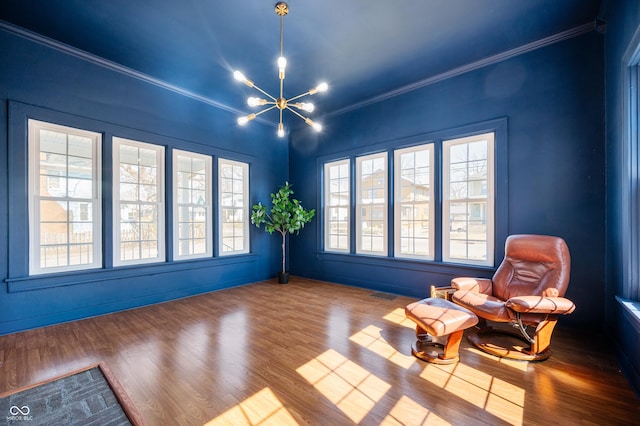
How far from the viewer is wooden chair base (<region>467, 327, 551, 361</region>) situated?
7.80ft

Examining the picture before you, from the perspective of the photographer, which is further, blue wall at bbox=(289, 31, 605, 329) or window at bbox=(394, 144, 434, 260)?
window at bbox=(394, 144, 434, 260)

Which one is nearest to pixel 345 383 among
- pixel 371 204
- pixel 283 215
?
pixel 371 204

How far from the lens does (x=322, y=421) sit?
1.68 meters

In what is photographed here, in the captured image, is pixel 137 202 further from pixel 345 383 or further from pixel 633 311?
pixel 633 311

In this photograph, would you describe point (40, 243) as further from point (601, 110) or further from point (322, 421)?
point (601, 110)

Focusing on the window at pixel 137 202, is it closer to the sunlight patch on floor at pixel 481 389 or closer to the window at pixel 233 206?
the window at pixel 233 206

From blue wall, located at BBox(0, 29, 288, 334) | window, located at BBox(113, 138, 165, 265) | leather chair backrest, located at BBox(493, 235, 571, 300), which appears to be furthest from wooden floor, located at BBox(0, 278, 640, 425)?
window, located at BBox(113, 138, 165, 265)

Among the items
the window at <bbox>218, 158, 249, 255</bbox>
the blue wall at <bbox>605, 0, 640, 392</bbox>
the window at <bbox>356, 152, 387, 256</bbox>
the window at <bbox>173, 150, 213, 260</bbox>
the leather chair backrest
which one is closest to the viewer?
the blue wall at <bbox>605, 0, 640, 392</bbox>

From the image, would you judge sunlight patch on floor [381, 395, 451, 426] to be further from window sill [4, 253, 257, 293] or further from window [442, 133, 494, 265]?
window sill [4, 253, 257, 293]

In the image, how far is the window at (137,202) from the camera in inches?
149

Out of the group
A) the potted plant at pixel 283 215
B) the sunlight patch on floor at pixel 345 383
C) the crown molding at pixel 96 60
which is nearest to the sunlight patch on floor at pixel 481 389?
the sunlight patch on floor at pixel 345 383

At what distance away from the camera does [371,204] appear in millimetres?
4902

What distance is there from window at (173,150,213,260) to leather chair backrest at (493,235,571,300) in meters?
4.37

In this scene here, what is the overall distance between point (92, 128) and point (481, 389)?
16.3 feet
